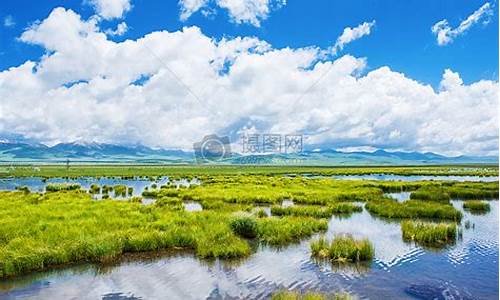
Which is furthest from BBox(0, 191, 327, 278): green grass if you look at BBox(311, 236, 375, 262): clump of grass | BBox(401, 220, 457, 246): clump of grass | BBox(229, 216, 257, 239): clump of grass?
BBox(401, 220, 457, 246): clump of grass

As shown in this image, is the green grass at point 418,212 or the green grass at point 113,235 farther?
the green grass at point 418,212

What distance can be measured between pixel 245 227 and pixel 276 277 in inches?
276

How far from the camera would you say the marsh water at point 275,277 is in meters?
14.0

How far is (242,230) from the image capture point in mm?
22484

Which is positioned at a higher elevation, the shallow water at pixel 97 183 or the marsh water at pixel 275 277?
the shallow water at pixel 97 183

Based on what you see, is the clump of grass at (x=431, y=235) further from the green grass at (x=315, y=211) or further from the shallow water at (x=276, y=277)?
the green grass at (x=315, y=211)

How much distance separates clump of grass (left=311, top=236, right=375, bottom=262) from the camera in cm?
1770

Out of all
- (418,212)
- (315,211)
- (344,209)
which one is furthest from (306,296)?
(344,209)

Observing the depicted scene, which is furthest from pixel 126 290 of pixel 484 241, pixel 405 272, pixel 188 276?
pixel 484 241

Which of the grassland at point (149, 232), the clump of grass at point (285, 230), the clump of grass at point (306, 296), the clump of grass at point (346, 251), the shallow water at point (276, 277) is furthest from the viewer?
the clump of grass at point (285, 230)

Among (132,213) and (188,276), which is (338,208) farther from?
(188,276)

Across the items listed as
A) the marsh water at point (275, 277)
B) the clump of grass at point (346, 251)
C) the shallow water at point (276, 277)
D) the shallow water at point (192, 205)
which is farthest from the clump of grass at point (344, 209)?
the clump of grass at point (346, 251)

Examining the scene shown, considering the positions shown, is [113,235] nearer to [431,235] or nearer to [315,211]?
[315,211]

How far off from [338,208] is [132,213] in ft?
49.8
